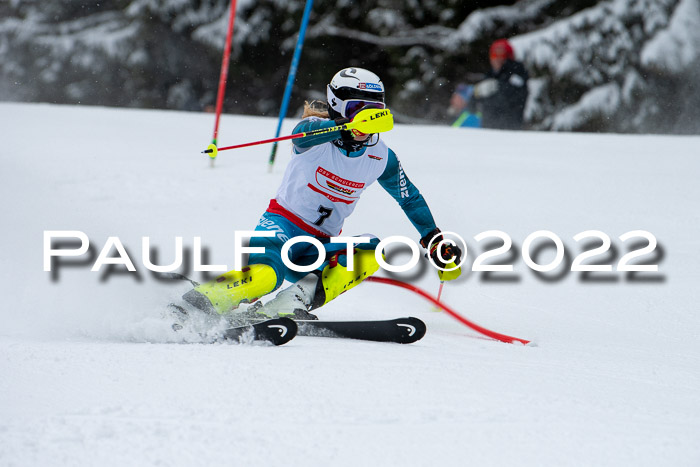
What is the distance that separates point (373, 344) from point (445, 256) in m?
Answer: 0.88

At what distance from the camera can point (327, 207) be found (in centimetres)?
354

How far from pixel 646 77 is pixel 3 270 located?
11.0 metres

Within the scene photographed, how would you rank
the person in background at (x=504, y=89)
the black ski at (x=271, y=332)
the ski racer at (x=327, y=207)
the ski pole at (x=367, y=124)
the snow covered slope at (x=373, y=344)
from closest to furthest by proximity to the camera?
A: the snow covered slope at (x=373, y=344), the black ski at (x=271, y=332), the ski pole at (x=367, y=124), the ski racer at (x=327, y=207), the person in background at (x=504, y=89)

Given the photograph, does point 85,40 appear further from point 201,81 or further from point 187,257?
point 187,257

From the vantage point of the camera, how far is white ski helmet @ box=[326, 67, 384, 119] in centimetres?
332

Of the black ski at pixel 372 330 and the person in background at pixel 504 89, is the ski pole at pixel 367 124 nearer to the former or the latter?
the black ski at pixel 372 330

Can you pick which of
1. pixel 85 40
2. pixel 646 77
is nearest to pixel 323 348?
pixel 646 77

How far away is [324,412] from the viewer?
1.90 metres

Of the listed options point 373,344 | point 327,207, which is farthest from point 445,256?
point 373,344

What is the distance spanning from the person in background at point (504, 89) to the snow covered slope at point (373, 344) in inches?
24.7

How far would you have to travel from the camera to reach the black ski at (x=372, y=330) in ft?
9.97

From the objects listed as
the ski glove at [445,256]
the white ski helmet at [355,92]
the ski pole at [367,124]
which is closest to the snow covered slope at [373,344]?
the ski glove at [445,256]

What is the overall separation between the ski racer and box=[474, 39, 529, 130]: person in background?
198 inches

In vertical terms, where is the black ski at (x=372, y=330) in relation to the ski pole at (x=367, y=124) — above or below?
below
